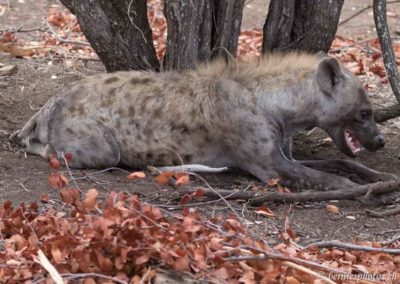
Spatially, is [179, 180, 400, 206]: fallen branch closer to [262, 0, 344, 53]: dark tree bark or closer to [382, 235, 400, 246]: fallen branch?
[382, 235, 400, 246]: fallen branch

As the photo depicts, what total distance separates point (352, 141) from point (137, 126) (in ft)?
4.44

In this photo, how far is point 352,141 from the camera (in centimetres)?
555

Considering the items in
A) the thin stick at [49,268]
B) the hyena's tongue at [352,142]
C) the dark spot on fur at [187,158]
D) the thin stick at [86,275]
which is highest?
the thin stick at [49,268]

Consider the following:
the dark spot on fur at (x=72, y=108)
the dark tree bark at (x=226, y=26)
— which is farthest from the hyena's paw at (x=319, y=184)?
the dark spot on fur at (x=72, y=108)

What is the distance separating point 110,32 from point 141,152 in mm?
894

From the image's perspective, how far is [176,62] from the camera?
571 centimetres

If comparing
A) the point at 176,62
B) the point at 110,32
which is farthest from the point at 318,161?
the point at 110,32

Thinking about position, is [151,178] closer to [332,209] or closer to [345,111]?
[332,209]

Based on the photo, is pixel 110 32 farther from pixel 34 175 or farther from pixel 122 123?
pixel 34 175

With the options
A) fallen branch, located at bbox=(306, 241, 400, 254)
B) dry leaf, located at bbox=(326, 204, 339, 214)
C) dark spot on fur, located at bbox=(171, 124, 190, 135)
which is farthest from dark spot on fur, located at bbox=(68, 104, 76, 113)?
fallen branch, located at bbox=(306, 241, 400, 254)

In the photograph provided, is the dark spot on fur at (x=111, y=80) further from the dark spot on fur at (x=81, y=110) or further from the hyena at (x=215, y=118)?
the dark spot on fur at (x=81, y=110)

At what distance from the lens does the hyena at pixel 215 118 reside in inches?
208

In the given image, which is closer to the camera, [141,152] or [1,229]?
[1,229]

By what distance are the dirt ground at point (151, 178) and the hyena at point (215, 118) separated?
0.17 metres
